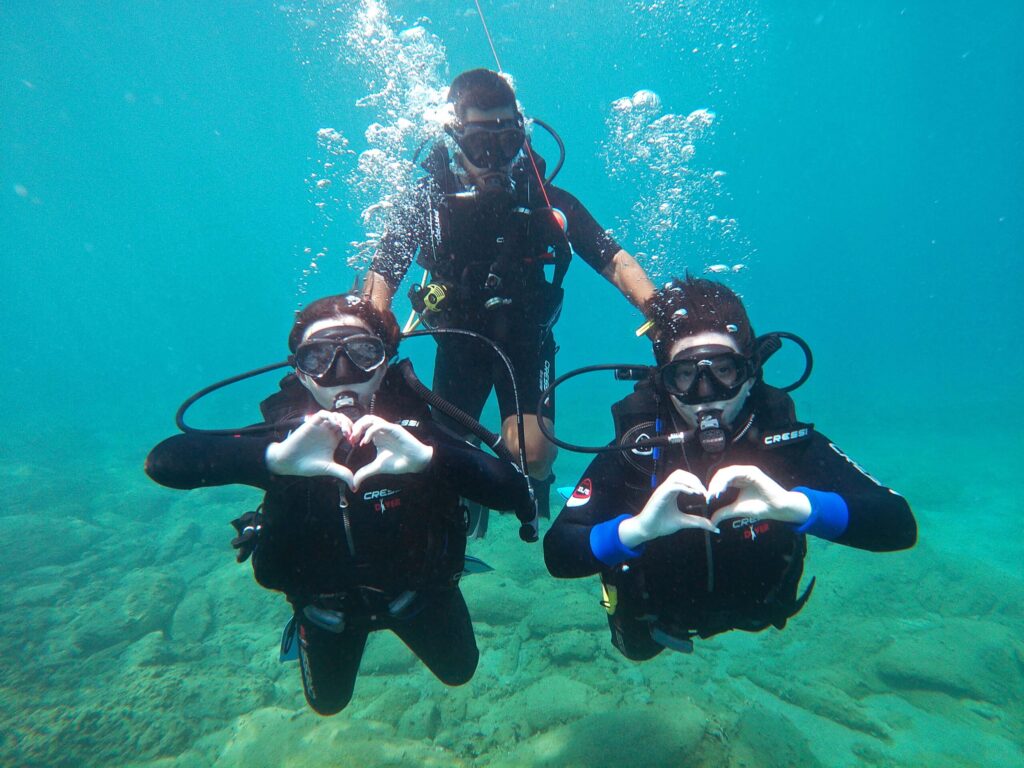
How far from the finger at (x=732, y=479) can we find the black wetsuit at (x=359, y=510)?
1.26 meters

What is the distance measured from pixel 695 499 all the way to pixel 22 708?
9.73m

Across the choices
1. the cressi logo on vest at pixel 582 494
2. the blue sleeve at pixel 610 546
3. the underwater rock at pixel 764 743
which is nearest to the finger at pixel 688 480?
the blue sleeve at pixel 610 546

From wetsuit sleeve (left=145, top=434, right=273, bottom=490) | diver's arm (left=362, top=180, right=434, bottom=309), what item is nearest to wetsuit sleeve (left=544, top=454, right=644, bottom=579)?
wetsuit sleeve (left=145, top=434, right=273, bottom=490)

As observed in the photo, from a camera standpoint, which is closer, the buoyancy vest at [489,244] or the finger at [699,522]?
the finger at [699,522]

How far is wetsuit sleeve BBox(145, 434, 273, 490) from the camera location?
2871 mm

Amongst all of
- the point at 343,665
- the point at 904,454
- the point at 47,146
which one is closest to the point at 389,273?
the point at 343,665

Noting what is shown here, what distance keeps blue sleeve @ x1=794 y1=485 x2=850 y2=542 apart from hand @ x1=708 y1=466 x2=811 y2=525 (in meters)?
0.22

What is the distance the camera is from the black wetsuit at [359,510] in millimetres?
2930

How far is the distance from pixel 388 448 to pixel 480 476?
67 centimetres

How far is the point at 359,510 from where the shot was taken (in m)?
3.18

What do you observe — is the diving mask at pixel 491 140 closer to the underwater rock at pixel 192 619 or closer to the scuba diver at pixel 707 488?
the scuba diver at pixel 707 488

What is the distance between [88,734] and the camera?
614cm

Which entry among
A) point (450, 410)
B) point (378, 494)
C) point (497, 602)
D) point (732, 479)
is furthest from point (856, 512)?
point (497, 602)

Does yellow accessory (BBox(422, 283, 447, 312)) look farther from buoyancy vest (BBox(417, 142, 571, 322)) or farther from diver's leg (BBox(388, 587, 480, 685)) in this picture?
diver's leg (BBox(388, 587, 480, 685))
